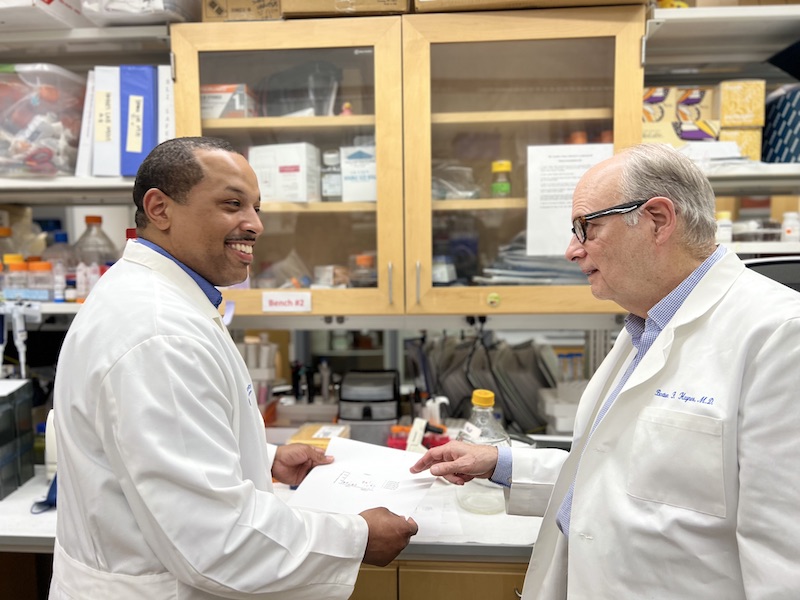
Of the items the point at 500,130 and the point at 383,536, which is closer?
the point at 383,536

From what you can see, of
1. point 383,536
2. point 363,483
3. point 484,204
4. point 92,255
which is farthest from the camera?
point 92,255

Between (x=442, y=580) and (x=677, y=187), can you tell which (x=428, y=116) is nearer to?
(x=677, y=187)

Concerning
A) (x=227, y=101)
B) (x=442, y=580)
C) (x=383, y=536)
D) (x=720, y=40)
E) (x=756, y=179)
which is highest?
(x=720, y=40)

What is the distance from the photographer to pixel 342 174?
1.73 metres

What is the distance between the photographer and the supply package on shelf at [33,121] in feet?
5.56

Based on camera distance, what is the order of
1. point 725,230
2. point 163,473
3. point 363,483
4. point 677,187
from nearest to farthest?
1. point 163,473
2. point 677,187
3. point 363,483
4. point 725,230

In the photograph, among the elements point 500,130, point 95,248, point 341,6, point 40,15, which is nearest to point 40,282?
point 95,248

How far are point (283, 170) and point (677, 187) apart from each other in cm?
116

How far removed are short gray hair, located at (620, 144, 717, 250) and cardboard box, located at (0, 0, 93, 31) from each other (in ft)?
5.32

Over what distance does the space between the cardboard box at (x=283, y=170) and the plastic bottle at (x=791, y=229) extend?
1.42 meters

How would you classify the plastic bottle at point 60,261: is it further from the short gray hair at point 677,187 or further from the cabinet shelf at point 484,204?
the short gray hair at point 677,187

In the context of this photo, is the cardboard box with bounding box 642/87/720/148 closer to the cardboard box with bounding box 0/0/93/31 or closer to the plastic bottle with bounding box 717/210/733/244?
the plastic bottle with bounding box 717/210/733/244

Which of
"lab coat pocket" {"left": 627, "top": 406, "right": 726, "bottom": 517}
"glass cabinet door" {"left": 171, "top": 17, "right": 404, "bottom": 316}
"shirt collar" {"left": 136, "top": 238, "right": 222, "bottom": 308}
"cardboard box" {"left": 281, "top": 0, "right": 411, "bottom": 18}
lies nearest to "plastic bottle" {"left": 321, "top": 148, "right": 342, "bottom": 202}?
"glass cabinet door" {"left": 171, "top": 17, "right": 404, "bottom": 316}

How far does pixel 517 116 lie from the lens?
1704 millimetres
